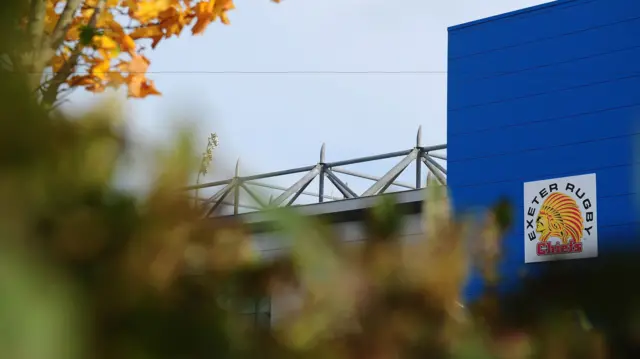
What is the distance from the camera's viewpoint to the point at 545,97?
30.0 feet

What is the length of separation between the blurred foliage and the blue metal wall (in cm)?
791

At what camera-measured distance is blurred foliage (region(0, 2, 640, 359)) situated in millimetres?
296

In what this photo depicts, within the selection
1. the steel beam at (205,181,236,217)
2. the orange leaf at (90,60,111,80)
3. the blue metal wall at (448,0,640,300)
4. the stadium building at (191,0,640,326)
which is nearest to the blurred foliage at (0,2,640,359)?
the steel beam at (205,181,236,217)

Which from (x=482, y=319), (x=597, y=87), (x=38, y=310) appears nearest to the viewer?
(x=38, y=310)

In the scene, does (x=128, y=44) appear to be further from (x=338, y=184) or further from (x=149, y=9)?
(x=338, y=184)

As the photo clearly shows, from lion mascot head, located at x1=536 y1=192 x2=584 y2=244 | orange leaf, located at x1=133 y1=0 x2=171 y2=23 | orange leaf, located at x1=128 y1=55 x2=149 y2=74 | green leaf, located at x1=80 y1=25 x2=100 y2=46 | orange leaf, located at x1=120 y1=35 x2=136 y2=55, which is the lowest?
orange leaf, located at x1=128 y1=55 x2=149 y2=74

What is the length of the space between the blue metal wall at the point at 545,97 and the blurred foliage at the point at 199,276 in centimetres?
791

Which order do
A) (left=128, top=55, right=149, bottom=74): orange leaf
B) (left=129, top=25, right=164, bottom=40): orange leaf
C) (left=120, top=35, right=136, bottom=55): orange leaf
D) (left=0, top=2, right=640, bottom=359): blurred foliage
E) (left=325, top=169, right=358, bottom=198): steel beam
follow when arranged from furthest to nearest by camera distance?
1. (left=325, top=169, right=358, bottom=198): steel beam
2. (left=129, top=25, right=164, bottom=40): orange leaf
3. (left=120, top=35, right=136, bottom=55): orange leaf
4. (left=128, top=55, right=149, bottom=74): orange leaf
5. (left=0, top=2, right=640, bottom=359): blurred foliage

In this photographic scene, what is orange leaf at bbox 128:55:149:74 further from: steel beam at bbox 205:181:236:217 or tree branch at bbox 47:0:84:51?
steel beam at bbox 205:181:236:217

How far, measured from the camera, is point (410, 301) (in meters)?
0.36

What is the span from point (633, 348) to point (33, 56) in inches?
10.9

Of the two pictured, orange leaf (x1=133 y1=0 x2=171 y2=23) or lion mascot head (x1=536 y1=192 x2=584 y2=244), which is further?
lion mascot head (x1=536 y1=192 x2=584 y2=244)

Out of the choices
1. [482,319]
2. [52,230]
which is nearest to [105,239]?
[52,230]

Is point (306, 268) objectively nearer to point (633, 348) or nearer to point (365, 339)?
point (365, 339)
